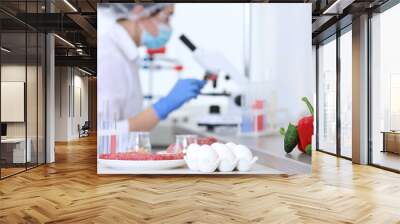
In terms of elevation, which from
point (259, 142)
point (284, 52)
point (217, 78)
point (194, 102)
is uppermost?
point (284, 52)

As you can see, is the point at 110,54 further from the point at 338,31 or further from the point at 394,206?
the point at 338,31

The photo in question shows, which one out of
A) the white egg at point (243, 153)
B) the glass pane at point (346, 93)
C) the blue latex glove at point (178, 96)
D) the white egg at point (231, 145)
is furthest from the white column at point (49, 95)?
the glass pane at point (346, 93)

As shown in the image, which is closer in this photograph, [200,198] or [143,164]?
[200,198]

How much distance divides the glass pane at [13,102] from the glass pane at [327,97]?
6.22m

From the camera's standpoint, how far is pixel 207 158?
5527 mm

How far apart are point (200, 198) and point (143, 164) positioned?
155cm

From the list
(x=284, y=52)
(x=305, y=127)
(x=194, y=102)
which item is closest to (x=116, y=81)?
(x=194, y=102)

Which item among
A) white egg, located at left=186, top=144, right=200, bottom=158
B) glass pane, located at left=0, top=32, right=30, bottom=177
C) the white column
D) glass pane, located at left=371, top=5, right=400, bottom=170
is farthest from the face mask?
glass pane, located at left=371, top=5, right=400, bottom=170

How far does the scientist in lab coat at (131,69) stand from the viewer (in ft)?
18.7

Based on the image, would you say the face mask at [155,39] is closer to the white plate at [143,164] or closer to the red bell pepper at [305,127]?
the white plate at [143,164]

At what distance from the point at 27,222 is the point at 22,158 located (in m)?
3.12

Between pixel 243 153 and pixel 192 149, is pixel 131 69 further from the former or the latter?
pixel 243 153

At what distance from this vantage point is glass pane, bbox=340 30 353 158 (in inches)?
320

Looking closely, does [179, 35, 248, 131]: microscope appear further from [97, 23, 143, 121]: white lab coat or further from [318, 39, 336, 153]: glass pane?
[318, 39, 336, 153]: glass pane
